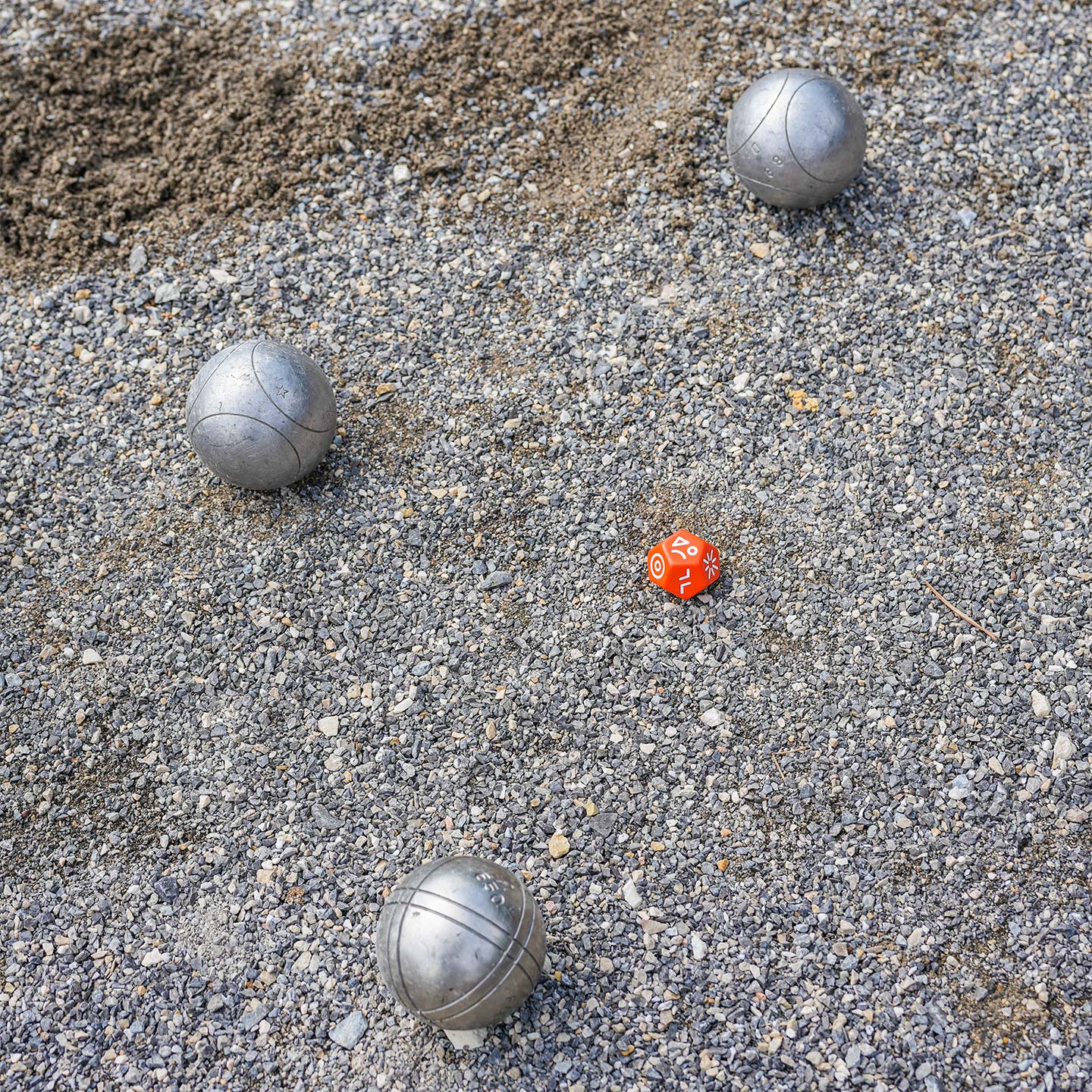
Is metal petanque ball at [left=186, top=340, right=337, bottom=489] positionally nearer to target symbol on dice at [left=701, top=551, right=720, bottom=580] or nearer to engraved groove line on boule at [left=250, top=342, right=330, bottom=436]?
engraved groove line on boule at [left=250, top=342, right=330, bottom=436]

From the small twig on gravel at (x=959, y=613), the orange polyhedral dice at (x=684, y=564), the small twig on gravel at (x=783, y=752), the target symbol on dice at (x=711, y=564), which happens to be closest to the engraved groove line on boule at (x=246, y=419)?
the orange polyhedral dice at (x=684, y=564)

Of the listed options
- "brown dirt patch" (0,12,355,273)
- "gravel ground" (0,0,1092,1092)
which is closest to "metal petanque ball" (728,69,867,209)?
"gravel ground" (0,0,1092,1092)

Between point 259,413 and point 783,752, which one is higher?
point 259,413

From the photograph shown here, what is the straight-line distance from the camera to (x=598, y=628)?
5.05 metres

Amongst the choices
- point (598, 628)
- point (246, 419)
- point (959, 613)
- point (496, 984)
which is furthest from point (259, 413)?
point (959, 613)

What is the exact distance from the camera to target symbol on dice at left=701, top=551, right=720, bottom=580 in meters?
4.95

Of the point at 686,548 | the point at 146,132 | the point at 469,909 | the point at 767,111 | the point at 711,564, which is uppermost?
the point at 146,132

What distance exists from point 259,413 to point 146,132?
2.86m

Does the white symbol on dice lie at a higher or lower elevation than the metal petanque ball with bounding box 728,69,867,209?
lower

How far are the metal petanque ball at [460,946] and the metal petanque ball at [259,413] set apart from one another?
85.6 inches

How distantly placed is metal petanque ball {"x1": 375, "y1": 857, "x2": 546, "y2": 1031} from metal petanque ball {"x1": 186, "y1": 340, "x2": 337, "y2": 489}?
218cm

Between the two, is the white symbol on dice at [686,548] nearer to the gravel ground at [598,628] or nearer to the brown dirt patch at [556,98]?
the gravel ground at [598,628]

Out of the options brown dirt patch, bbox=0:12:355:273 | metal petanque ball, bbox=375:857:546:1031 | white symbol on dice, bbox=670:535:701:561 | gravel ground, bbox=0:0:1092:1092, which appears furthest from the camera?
brown dirt patch, bbox=0:12:355:273

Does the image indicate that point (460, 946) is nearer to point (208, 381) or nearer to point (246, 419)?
point (246, 419)
